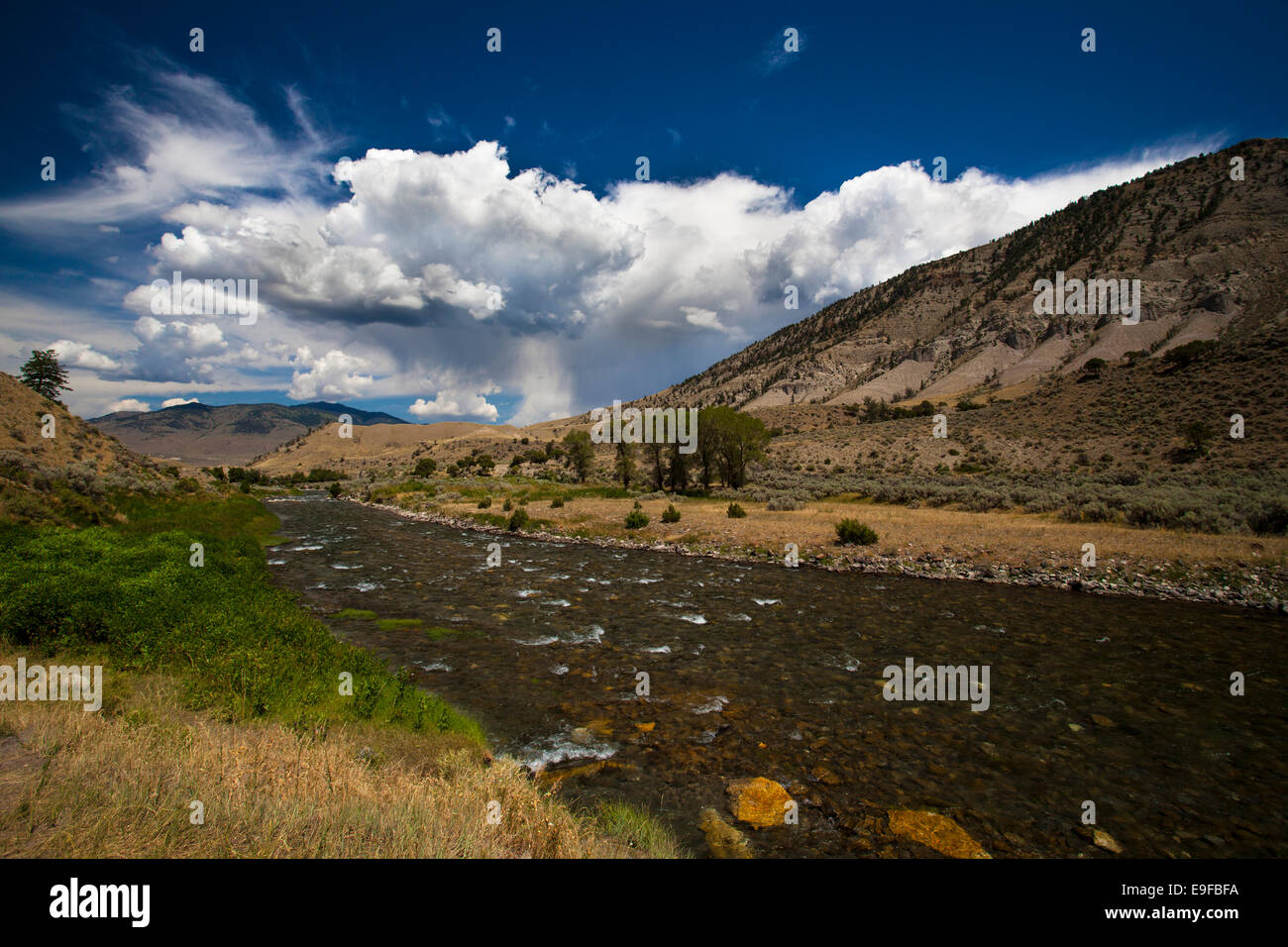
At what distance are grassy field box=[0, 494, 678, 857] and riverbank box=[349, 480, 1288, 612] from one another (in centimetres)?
1908

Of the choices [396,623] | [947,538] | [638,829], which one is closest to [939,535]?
[947,538]

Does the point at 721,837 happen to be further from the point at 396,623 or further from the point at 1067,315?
the point at 1067,315

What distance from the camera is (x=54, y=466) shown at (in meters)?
30.6

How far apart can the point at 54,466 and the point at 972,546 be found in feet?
167

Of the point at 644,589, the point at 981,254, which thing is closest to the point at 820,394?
the point at 981,254

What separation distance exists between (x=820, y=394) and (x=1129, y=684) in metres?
125

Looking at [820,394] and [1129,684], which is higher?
[820,394]

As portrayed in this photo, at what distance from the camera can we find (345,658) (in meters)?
10.5

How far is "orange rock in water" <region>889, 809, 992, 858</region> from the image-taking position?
6.05 metres

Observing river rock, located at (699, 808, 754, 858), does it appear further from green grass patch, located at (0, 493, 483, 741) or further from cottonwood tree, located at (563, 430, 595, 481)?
cottonwood tree, located at (563, 430, 595, 481)

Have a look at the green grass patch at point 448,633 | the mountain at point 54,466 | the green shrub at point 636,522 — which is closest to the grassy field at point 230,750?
the green grass patch at point 448,633

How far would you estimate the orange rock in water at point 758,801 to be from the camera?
6.65 meters

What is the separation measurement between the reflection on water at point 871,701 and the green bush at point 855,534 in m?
4.52
